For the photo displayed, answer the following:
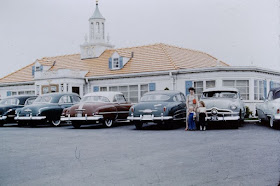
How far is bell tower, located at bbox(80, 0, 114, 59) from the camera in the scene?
33.8 m

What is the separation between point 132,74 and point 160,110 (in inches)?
493

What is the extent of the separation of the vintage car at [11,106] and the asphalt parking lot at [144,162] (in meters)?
8.85

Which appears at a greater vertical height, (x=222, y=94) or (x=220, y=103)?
(x=222, y=94)

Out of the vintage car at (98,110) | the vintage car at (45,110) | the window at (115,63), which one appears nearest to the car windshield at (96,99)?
the vintage car at (98,110)

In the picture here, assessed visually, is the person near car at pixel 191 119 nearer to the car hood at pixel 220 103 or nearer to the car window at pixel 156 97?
the car hood at pixel 220 103

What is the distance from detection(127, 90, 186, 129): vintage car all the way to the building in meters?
8.38

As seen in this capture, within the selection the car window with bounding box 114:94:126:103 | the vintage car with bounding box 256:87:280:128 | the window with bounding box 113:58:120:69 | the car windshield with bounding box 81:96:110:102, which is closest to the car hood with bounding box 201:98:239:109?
the vintage car with bounding box 256:87:280:128

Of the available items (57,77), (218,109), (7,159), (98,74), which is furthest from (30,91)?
(7,159)

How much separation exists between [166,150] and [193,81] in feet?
52.7

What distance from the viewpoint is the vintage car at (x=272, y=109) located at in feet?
44.0

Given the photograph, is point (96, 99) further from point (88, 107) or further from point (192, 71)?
point (192, 71)

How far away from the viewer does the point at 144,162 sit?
724 cm

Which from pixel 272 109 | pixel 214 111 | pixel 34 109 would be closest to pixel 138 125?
pixel 214 111

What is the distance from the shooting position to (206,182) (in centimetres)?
548
